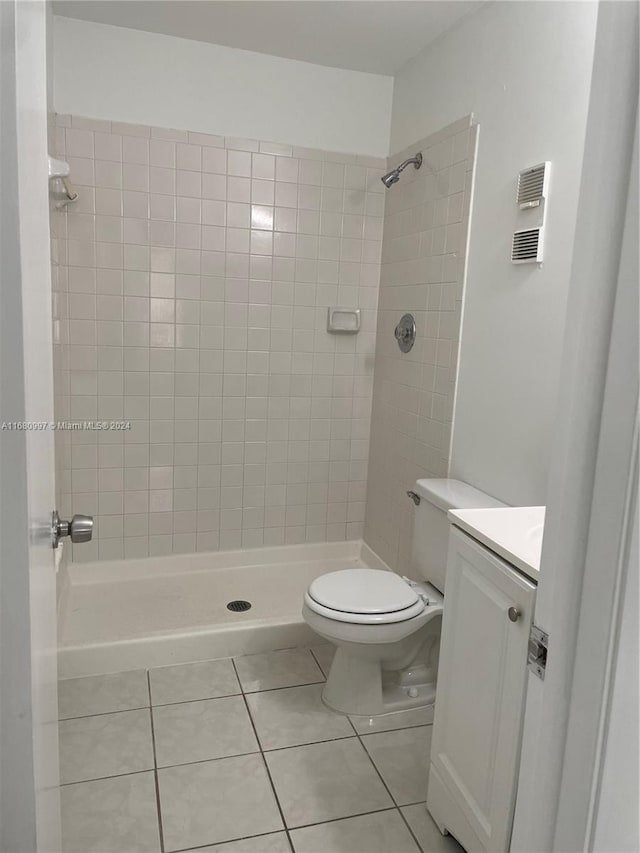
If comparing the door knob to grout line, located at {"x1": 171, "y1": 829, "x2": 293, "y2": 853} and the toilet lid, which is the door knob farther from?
the toilet lid

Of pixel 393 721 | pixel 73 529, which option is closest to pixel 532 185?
pixel 73 529

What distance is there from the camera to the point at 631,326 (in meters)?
0.61

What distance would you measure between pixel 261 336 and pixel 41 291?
215 centimetres

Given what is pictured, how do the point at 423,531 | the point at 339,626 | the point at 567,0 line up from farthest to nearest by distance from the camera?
the point at 423,531 → the point at 339,626 → the point at 567,0

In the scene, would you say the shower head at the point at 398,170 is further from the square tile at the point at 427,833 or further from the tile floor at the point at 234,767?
the square tile at the point at 427,833

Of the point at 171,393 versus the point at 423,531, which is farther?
the point at 171,393

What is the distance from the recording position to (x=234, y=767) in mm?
1886

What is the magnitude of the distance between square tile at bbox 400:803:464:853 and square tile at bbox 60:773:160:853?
2.18 ft

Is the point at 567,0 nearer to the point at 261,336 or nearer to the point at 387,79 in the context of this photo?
the point at 387,79

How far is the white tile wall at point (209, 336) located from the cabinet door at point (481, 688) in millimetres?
1621

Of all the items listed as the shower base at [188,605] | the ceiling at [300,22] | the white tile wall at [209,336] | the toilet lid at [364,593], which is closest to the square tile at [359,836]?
the toilet lid at [364,593]

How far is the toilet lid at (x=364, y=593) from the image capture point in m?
2.05

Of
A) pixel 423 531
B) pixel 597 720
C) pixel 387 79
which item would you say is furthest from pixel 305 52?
pixel 597 720

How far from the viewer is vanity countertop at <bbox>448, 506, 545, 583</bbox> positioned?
52.1 inches
